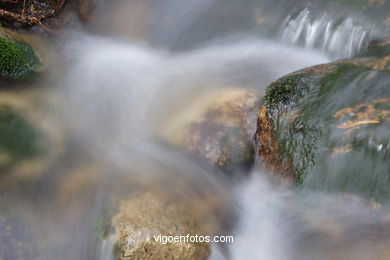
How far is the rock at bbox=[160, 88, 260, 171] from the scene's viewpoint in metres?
4.71

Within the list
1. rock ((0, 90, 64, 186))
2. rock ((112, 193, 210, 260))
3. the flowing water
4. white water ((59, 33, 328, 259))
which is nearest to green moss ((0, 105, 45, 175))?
rock ((0, 90, 64, 186))

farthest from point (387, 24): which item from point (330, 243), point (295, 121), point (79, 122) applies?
point (79, 122)

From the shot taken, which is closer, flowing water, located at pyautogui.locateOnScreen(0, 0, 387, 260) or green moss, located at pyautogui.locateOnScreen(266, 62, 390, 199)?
green moss, located at pyautogui.locateOnScreen(266, 62, 390, 199)

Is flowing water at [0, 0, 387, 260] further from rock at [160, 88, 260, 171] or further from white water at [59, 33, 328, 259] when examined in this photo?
→ rock at [160, 88, 260, 171]

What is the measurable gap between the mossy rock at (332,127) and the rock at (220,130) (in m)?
0.37

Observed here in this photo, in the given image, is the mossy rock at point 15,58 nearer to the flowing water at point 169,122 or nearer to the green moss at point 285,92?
the flowing water at point 169,122

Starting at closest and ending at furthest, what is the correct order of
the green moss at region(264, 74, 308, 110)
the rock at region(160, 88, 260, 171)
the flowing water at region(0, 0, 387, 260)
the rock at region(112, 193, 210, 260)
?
the rock at region(112, 193, 210, 260) → the flowing water at region(0, 0, 387, 260) → the green moss at region(264, 74, 308, 110) → the rock at region(160, 88, 260, 171)

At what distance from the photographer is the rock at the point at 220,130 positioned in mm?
4707

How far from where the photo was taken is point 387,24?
5.18 meters

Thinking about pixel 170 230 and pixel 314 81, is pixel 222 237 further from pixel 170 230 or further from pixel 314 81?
pixel 314 81

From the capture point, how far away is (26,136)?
4.86 meters

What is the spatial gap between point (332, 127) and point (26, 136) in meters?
3.56

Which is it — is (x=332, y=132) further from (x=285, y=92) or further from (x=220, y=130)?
(x=220, y=130)

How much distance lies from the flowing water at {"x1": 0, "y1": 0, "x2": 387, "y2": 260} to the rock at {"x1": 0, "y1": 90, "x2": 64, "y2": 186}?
135 mm
